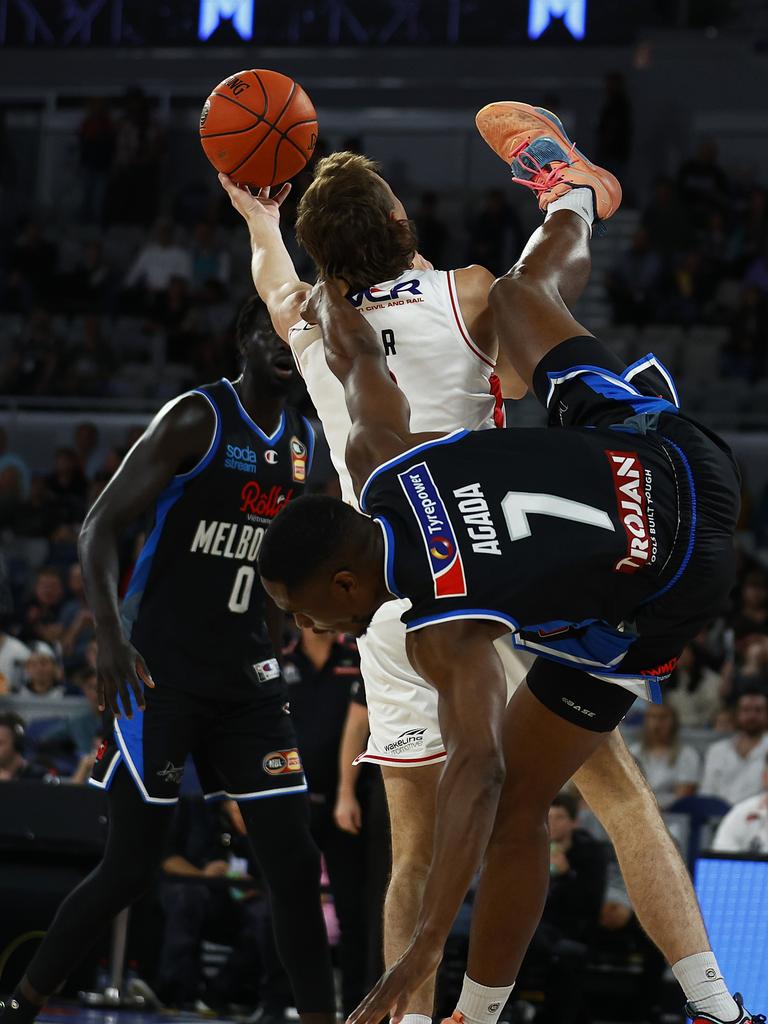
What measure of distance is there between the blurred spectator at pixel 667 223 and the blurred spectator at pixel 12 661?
8.23 meters

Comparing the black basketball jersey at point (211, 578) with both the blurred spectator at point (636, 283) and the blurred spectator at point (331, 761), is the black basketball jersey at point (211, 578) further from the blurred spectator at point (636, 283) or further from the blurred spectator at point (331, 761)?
the blurred spectator at point (636, 283)

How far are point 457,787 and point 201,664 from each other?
195 centimetres

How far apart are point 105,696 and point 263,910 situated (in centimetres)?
302

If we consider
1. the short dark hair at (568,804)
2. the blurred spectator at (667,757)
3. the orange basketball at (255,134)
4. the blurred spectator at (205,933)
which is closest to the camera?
the orange basketball at (255,134)

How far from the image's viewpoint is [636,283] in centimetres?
1459

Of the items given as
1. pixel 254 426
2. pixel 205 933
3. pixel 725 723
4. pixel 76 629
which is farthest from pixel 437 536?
pixel 76 629

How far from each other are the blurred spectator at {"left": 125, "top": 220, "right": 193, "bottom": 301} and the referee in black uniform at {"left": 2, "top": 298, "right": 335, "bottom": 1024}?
35.9 feet

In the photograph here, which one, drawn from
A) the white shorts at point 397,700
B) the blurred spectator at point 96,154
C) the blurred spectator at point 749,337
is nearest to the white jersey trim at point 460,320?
the white shorts at point 397,700

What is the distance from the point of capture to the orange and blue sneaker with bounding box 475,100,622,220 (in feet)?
12.6

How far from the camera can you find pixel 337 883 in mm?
6453

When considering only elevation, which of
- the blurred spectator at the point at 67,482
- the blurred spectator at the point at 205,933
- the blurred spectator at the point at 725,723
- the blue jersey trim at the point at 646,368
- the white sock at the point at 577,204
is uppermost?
the white sock at the point at 577,204

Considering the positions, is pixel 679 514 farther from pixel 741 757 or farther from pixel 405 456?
pixel 741 757

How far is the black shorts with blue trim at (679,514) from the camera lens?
3100mm

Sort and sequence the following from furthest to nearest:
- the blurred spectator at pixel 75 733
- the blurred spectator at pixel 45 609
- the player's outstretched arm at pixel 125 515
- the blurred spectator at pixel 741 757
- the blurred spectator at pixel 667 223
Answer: the blurred spectator at pixel 667 223, the blurred spectator at pixel 45 609, the blurred spectator at pixel 75 733, the blurred spectator at pixel 741 757, the player's outstretched arm at pixel 125 515
